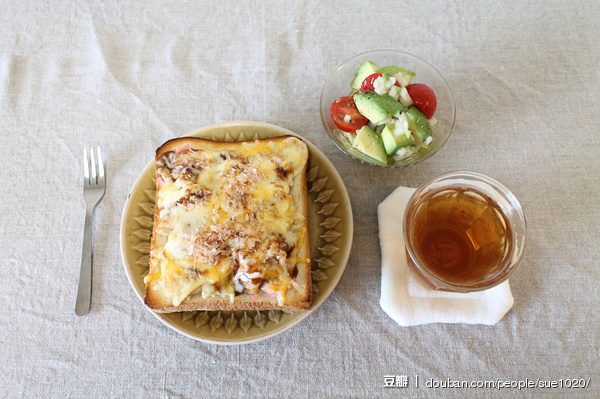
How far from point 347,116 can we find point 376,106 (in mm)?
153

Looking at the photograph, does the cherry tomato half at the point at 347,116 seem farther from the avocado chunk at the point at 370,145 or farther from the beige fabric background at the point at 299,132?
the beige fabric background at the point at 299,132

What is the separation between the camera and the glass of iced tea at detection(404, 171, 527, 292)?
1.49 m

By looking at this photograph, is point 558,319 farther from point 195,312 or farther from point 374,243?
point 195,312

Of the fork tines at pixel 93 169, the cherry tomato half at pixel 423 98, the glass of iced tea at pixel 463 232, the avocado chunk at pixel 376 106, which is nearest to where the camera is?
the glass of iced tea at pixel 463 232

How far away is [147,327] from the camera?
1.72 m

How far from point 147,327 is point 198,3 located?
5.78 ft

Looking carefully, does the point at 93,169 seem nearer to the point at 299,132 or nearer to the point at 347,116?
the point at 299,132

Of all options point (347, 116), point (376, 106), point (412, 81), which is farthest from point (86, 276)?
point (412, 81)

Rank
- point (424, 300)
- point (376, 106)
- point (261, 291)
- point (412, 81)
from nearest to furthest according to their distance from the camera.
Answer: point (261, 291) < point (376, 106) < point (424, 300) < point (412, 81)

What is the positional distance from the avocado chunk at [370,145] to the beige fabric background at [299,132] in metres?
0.26

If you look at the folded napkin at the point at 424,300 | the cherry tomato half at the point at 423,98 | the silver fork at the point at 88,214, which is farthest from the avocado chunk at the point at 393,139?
the silver fork at the point at 88,214

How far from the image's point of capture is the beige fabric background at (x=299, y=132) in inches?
65.9

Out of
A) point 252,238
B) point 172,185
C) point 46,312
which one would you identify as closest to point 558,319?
point 252,238

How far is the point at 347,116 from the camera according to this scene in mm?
1706
